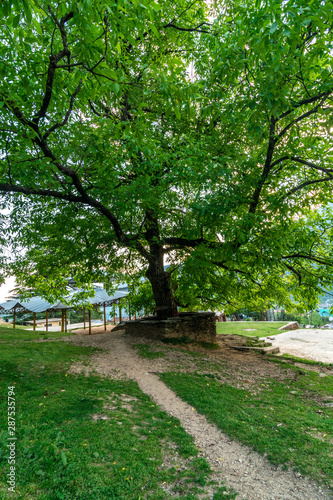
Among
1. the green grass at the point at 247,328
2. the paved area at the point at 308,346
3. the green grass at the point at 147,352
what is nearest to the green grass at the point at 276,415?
the green grass at the point at 147,352

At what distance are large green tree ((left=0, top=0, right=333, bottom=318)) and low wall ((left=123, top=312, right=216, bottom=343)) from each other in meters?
0.68

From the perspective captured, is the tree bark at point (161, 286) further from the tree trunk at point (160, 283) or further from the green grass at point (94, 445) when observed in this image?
the green grass at point (94, 445)

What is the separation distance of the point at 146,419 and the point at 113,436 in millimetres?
756

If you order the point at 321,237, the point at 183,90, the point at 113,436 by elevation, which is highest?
the point at 183,90

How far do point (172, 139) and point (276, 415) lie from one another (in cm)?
688

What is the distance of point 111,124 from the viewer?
16.7 feet

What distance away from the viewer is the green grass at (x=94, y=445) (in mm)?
2682

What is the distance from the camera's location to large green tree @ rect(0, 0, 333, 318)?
371cm

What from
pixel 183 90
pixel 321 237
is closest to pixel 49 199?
pixel 183 90

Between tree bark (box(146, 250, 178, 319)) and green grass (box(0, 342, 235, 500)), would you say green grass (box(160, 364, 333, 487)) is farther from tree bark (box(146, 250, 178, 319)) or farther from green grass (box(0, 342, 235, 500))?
tree bark (box(146, 250, 178, 319))

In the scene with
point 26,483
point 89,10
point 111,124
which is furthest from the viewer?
point 111,124

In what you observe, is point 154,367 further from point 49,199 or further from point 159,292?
point 49,199

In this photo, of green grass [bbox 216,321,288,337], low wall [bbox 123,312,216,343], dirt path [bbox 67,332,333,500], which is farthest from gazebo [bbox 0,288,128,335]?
dirt path [bbox 67,332,333,500]

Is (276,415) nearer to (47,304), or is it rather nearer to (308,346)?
(308,346)
